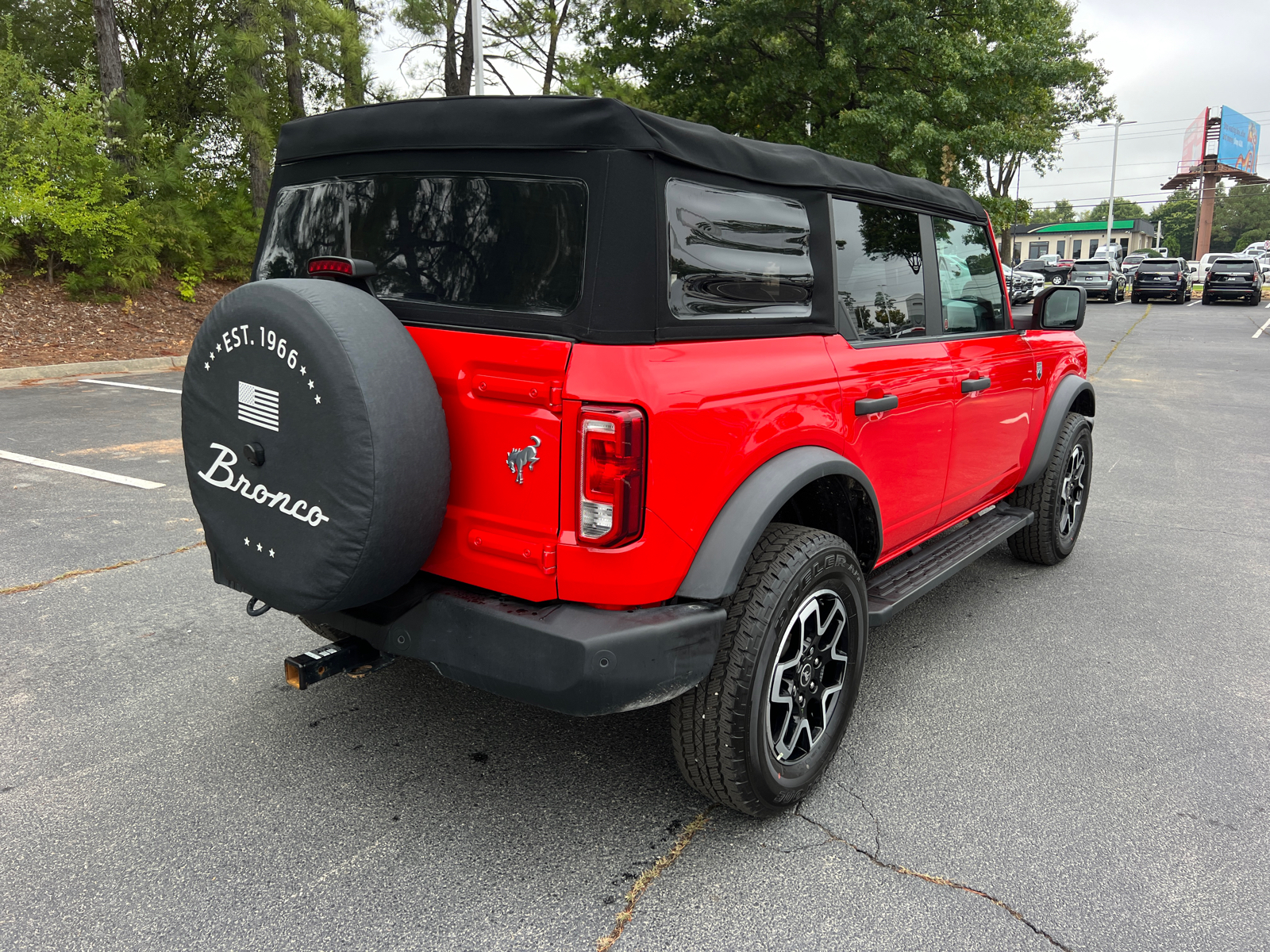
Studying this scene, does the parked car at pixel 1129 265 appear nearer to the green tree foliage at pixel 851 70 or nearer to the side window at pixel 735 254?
the green tree foliage at pixel 851 70

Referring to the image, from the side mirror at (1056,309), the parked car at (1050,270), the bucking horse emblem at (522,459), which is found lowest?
the bucking horse emblem at (522,459)

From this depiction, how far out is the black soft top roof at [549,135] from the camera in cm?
225

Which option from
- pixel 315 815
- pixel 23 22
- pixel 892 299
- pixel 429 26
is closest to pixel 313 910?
pixel 315 815

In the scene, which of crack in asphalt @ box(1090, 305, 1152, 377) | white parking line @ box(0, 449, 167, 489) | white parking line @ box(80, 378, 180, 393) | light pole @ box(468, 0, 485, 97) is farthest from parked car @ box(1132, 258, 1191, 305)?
white parking line @ box(0, 449, 167, 489)

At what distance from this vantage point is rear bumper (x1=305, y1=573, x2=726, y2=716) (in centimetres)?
215

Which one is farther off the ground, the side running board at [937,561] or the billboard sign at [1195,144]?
the billboard sign at [1195,144]

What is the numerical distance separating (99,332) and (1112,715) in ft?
45.9

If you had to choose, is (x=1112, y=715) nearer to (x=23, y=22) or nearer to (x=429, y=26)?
(x=429, y=26)

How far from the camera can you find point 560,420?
84.7 inches

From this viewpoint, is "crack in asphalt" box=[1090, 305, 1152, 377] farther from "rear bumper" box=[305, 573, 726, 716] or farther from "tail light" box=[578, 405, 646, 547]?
"tail light" box=[578, 405, 646, 547]

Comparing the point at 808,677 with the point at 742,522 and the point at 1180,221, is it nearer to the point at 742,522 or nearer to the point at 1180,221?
the point at 742,522

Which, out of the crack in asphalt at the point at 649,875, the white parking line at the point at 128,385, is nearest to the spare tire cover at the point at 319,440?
the crack in asphalt at the point at 649,875

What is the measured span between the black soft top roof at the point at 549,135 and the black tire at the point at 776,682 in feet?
3.59

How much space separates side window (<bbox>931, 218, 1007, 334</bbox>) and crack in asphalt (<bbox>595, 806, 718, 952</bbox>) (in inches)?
87.2
